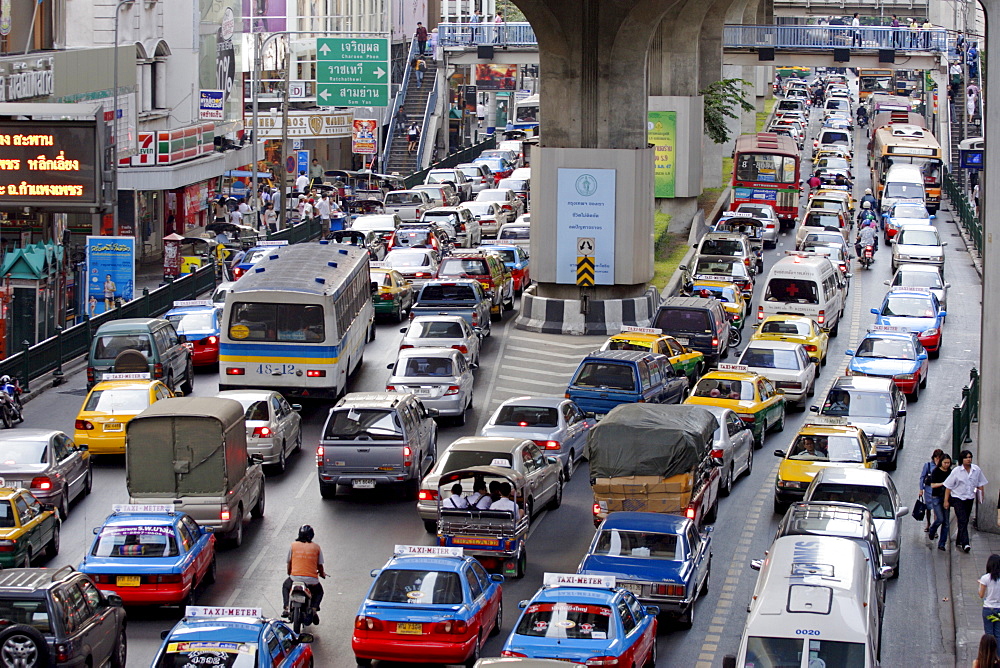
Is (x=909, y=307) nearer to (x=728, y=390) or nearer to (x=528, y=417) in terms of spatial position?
(x=728, y=390)

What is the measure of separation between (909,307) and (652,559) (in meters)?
22.2

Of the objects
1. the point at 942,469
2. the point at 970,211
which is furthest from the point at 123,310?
the point at 970,211

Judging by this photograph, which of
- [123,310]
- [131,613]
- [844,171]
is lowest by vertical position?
[131,613]

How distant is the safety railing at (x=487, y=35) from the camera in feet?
251

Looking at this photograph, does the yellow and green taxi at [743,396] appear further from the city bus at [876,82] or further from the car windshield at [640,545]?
the city bus at [876,82]

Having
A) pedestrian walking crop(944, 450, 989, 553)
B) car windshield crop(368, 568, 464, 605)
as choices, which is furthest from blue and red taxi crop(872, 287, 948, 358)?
car windshield crop(368, 568, 464, 605)

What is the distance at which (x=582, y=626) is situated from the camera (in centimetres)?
1666

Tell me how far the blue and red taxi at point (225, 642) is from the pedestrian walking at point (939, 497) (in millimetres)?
11453

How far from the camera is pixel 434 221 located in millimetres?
53062

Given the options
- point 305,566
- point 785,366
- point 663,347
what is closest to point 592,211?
point 663,347

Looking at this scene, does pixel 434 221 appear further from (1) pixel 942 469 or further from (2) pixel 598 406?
(1) pixel 942 469

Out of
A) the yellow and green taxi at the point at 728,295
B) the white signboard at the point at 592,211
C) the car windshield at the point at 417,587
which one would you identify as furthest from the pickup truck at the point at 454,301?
the car windshield at the point at 417,587

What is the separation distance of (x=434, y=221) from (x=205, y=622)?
125 feet

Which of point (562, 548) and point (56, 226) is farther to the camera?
point (56, 226)
